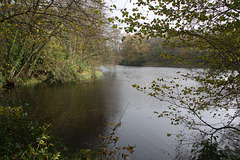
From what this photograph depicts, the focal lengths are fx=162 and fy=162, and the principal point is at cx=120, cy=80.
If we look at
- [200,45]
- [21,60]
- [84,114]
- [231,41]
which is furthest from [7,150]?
[21,60]

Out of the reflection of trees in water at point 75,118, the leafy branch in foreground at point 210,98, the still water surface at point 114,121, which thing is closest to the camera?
the leafy branch in foreground at point 210,98

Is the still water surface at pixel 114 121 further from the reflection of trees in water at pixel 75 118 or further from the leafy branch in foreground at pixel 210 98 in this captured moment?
the leafy branch in foreground at pixel 210 98

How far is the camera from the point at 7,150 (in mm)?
2219

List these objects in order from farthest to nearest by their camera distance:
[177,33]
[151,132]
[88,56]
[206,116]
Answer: [88,56]
[206,116]
[151,132]
[177,33]

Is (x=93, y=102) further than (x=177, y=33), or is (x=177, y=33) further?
(x=93, y=102)

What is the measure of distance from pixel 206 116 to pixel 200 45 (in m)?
4.63

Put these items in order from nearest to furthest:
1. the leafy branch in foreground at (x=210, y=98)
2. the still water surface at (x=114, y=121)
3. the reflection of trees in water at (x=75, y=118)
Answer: the leafy branch in foreground at (x=210, y=98)
the still water surface at (x=114, y=121)
the reflection of trees in water at (x=75, y=118)

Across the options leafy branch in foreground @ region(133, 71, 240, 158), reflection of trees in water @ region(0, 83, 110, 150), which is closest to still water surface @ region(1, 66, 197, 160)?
reflection of trees in water @ region(0, 83, 110, 150)

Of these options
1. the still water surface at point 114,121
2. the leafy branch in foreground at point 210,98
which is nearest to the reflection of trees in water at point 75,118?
the still water surface at point 114,121

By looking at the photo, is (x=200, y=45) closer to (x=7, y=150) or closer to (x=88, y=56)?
(x=7, y=150)

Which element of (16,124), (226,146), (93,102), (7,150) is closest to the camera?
(7,150)

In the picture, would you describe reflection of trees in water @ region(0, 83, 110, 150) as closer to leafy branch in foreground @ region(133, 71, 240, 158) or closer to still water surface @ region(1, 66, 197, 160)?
still water surface @ region(1, 66, 197, 160)

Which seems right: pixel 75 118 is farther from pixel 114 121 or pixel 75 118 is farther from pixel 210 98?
pixel 210 98

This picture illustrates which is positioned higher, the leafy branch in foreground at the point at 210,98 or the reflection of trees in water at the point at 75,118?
the leafy branch in foreground at the point at 210,98
